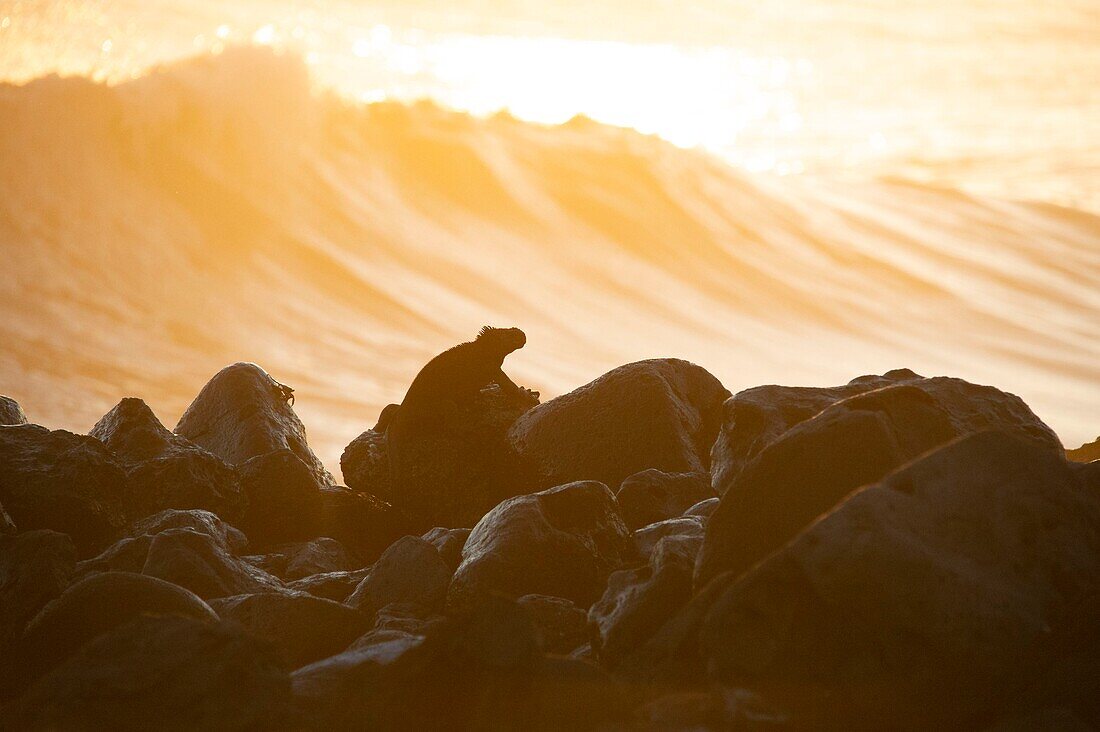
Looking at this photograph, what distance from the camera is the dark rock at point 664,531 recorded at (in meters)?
6.25

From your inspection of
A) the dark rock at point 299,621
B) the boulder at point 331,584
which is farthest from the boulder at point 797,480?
the boulder at point 331,584

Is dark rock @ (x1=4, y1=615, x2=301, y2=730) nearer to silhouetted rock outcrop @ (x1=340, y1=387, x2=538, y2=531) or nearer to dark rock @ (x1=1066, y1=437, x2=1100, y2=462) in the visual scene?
silhouetted rock outcrop @ (x1=340, y1=387, x2=538, y2=531)

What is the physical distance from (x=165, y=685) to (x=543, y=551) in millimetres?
2536

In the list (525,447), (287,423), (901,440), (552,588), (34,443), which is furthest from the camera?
(287,423)

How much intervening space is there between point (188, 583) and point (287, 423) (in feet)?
12.3

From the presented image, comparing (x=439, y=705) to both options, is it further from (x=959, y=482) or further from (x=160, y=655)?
(x=959, y=482)

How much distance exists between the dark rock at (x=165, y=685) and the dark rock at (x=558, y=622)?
1.63 meters

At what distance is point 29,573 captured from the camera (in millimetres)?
6266

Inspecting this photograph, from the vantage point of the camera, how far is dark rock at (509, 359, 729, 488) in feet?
29.2

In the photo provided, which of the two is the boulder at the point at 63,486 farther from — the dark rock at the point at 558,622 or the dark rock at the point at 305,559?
the dark rock at the point at 558,622

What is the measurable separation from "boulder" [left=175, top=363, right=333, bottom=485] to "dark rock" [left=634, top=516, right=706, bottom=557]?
11.8 feet

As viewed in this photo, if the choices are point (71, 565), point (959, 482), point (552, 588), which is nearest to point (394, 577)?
point (552, 588)

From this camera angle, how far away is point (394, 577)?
22.0 feet

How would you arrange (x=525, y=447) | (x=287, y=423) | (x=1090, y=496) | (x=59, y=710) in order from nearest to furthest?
(x=59, y=710) → (x=1090, y=496) → (x=525, y=447) → (x=287, y=423)
